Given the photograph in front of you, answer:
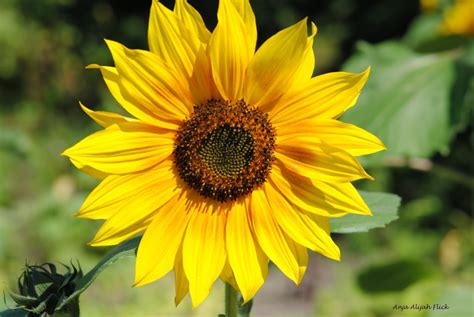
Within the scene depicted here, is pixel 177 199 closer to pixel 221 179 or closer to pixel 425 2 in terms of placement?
pixel 221 179

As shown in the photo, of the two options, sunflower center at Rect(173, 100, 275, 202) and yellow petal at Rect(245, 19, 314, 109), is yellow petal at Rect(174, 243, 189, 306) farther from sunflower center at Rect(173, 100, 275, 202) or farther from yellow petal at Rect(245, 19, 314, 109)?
yellow petal at Rect(245, 19, 314, 109)

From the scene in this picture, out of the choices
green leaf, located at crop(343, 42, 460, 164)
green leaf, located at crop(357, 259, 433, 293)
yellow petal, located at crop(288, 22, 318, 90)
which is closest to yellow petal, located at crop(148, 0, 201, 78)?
yellow petal, located at crop(288, 22, 318, 90)

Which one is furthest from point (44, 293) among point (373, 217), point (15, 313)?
point (373, 217)

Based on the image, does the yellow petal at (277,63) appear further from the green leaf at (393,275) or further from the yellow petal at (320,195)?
the green leaf at (393,275)

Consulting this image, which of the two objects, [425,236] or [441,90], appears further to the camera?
[425,236]

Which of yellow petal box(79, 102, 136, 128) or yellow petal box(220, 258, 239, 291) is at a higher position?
yellow petal box(79, 102, 136, 128)

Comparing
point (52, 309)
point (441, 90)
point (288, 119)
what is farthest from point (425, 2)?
point (52, 309)

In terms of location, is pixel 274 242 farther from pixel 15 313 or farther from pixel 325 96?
pixel 15 313
